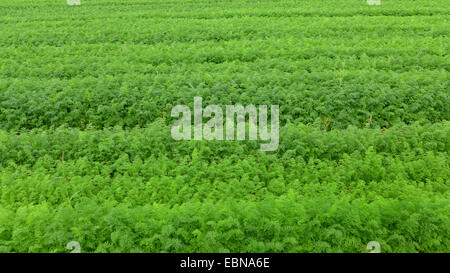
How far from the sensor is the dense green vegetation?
4539 millimetres

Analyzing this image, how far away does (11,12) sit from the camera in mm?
19391

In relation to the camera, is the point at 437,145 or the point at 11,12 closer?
the point at 437,145

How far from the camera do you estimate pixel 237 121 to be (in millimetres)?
7938

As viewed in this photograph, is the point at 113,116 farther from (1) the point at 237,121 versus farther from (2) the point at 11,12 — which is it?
(2) the point at 11,12

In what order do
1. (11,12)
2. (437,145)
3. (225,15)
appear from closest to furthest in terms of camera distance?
(437,145), (225,15), (11,12)

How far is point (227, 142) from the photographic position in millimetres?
6758

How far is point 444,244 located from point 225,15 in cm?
1540

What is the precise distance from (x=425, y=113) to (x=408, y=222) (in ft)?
16.1

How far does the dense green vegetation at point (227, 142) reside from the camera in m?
4.54

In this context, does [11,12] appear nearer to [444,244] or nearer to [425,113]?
[425,113]

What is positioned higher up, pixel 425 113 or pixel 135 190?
pixel 425 113
